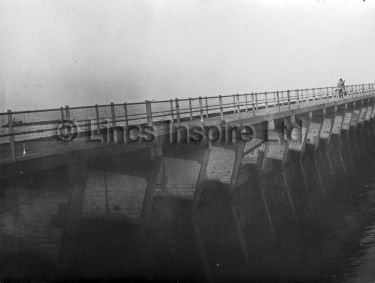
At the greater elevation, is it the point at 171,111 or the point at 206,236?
the point at 171,111

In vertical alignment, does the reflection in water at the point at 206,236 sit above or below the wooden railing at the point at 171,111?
below

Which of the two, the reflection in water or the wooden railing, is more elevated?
the wooden railing

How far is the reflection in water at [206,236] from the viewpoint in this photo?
11.1m

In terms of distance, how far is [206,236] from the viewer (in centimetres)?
1706

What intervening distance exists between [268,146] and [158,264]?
12.6m

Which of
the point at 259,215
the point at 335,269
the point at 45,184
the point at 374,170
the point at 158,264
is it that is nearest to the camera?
the point at 45,184

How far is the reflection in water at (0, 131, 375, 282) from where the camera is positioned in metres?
11.1

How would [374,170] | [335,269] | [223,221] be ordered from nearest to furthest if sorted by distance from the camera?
1. [335,269]
2. [223,221]
3. [374,170]

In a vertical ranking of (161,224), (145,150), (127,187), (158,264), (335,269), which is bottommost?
(335,269)

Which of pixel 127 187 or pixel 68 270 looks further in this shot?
pixel 127 187

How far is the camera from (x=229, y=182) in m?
19.6

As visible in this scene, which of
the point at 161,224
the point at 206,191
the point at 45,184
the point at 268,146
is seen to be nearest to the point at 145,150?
the point at 161,224

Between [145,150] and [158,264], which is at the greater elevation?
[145,150]

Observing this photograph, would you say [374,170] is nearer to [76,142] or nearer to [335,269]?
[335,269]
